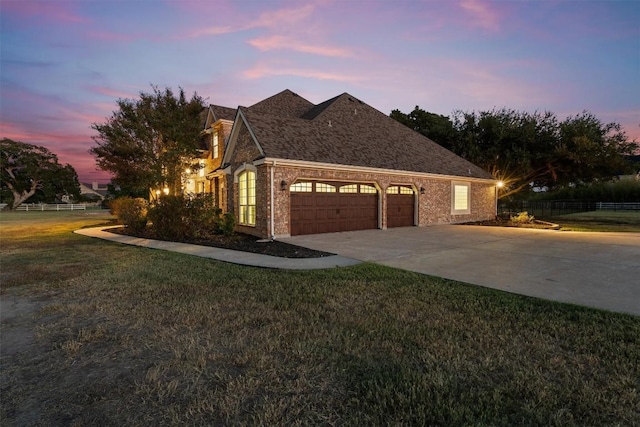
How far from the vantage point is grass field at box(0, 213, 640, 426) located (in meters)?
2.32

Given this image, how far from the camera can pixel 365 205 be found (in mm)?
15711

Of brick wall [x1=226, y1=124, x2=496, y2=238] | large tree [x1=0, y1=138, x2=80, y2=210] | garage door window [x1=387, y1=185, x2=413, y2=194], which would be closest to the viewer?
brick wall [x1=226, y1=124, x2=496, y2=238]

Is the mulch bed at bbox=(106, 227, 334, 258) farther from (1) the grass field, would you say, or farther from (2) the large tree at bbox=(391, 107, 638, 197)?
(2) the large tree at bbox=(391, 107, 638, 197)

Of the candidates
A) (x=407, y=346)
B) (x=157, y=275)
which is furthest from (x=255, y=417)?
(x=157, y=275)

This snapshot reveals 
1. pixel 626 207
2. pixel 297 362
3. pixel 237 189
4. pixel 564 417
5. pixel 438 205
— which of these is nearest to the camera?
pixel 564 417

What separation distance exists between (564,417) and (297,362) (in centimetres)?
218

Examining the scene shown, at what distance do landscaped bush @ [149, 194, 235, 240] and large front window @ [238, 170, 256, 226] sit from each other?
124cm

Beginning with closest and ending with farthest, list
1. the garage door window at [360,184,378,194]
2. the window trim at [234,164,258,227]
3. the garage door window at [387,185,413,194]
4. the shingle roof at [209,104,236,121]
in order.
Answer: the window trim at [234,164,258,227] < the garage door window at [360,184,378,194] < the garage door window at [387,185,413,194] < the shingle roof at [209,104,236,121]

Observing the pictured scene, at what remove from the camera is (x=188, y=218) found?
1311 cm

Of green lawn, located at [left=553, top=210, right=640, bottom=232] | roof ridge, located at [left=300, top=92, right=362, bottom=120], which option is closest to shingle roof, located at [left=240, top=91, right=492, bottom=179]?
roof ridge, located at [left=300, top=92, right=362, bottom=120]

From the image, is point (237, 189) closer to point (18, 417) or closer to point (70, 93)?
point (18, 417)

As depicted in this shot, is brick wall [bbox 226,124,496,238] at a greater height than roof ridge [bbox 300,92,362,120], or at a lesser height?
lesser

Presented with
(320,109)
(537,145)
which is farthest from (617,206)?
(320,109)

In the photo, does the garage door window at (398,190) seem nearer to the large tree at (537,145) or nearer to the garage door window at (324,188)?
the garage door window at (324,188)
